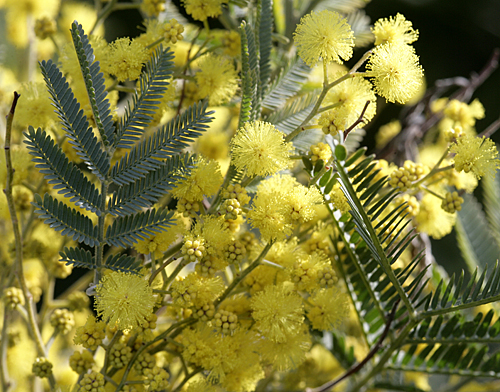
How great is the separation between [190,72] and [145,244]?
1.34ft

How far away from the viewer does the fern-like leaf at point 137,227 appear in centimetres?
Result: 71

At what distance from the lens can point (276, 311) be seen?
0.76 metres

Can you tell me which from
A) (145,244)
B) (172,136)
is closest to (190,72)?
(172,136)

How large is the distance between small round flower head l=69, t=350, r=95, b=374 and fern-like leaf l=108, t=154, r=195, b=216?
0.91 ft

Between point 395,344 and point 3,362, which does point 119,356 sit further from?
point 395,344

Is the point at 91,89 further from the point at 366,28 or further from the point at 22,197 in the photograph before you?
the point at 366,28

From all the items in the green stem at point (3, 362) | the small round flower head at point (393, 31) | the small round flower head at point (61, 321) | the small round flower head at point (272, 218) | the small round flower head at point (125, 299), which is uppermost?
the small round flower head at point (393, 31)

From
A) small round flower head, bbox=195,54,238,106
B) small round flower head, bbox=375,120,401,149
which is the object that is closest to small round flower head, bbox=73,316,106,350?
small round flower head, bbox=195,54,238,106

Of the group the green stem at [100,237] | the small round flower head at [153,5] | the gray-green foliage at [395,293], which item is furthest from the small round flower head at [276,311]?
the small round flower head at [153,5]

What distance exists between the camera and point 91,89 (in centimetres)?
71

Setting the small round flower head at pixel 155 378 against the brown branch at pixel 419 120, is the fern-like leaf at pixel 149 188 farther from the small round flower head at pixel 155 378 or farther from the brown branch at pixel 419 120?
the brown branch at pixel 419 120

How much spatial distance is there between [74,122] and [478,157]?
0.66 m

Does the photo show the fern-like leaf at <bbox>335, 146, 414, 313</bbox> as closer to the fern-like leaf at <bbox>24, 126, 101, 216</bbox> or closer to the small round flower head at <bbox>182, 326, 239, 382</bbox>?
the small round flower head at <bbox>182, 326, 239, 382</bbox>

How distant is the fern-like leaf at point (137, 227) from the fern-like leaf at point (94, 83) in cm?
13
